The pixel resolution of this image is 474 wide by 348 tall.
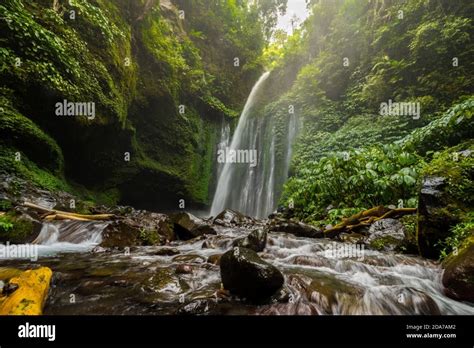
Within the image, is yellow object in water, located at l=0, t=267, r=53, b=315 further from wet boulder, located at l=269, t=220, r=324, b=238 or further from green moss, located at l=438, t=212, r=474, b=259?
wet boulder, located at l=269, t=220, r=324, b=238

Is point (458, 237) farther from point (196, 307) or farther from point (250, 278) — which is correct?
point (196, 307)

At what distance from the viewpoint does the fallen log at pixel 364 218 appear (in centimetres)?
543

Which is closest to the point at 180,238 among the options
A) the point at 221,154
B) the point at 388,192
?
the point at 388,192

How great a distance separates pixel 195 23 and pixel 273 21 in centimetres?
873

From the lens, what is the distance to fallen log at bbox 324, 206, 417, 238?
5.43 m

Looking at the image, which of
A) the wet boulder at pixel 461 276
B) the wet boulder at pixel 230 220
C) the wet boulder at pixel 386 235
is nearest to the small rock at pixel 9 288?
the wet boulder at pixel 461 276

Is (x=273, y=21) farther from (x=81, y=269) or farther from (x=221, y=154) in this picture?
(x=81, y=269)

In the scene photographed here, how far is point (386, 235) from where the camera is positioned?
15.8ft

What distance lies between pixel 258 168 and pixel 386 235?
1084 centimetres

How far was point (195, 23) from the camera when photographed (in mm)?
17156

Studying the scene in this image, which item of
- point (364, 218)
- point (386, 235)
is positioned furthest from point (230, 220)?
point (386, 235)

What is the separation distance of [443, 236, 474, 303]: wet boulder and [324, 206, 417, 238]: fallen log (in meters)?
2.64

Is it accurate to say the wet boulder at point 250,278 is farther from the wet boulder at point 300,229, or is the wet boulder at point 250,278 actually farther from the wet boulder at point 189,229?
the wet boulder at point 189,229

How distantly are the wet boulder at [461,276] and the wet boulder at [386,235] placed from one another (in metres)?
Answer: 1.71
